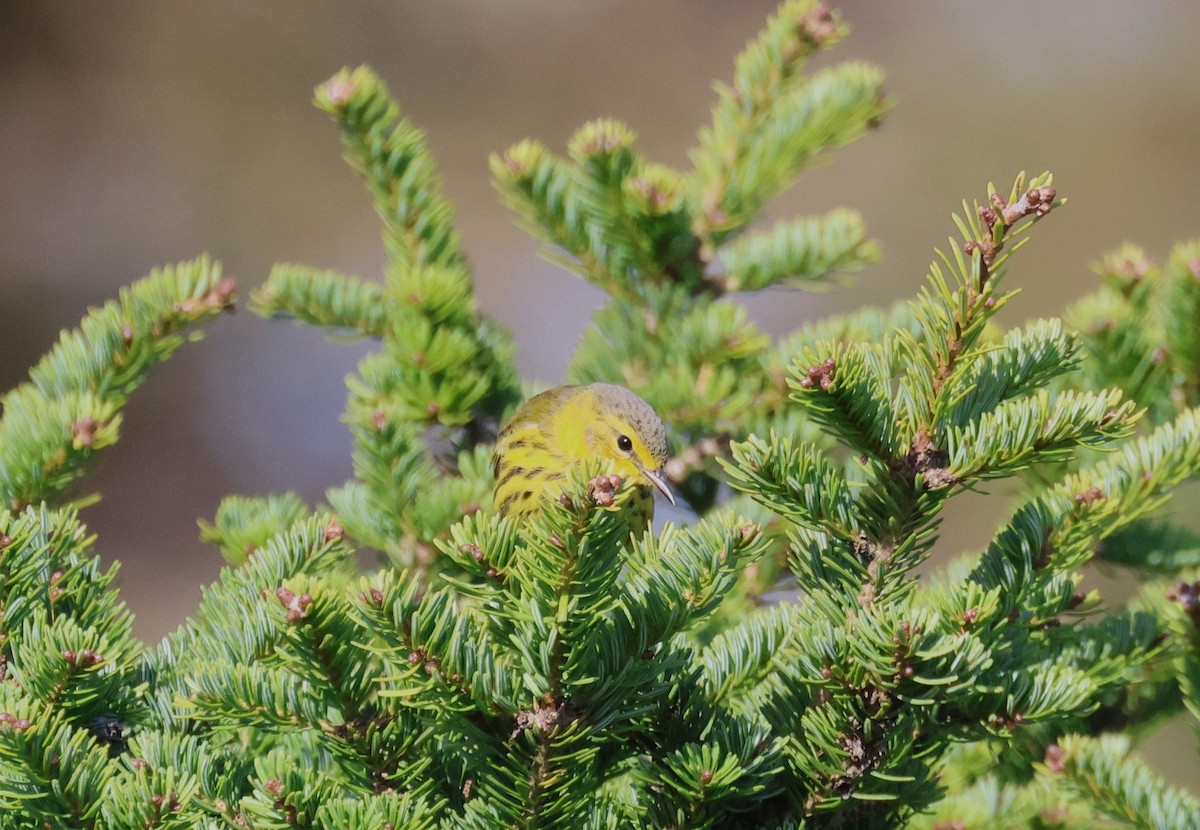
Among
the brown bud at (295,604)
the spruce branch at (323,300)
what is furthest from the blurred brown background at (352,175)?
the brown bud at (295,604)

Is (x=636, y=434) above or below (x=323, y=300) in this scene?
below

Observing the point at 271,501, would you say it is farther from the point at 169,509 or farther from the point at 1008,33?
the point at 1008,33

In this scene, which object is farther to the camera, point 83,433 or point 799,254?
point 799,254

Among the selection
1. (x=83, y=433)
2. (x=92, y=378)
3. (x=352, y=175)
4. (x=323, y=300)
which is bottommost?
(x=83, y=433)

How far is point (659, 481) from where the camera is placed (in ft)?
6.33

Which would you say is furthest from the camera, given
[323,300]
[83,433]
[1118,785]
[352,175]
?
[352,175]

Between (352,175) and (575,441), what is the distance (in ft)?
8.91

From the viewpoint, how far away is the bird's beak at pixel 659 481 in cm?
192

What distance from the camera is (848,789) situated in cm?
92

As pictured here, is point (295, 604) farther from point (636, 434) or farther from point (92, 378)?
point (636, 434)

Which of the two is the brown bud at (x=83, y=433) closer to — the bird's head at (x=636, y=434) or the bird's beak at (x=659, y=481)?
the bird's head at (x=636, y=434)

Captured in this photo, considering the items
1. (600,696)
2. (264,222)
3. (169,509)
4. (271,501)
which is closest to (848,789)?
(600,696)

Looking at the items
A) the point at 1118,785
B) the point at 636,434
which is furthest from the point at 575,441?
the point at 1118,785

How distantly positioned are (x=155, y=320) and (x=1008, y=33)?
4.78 meters
